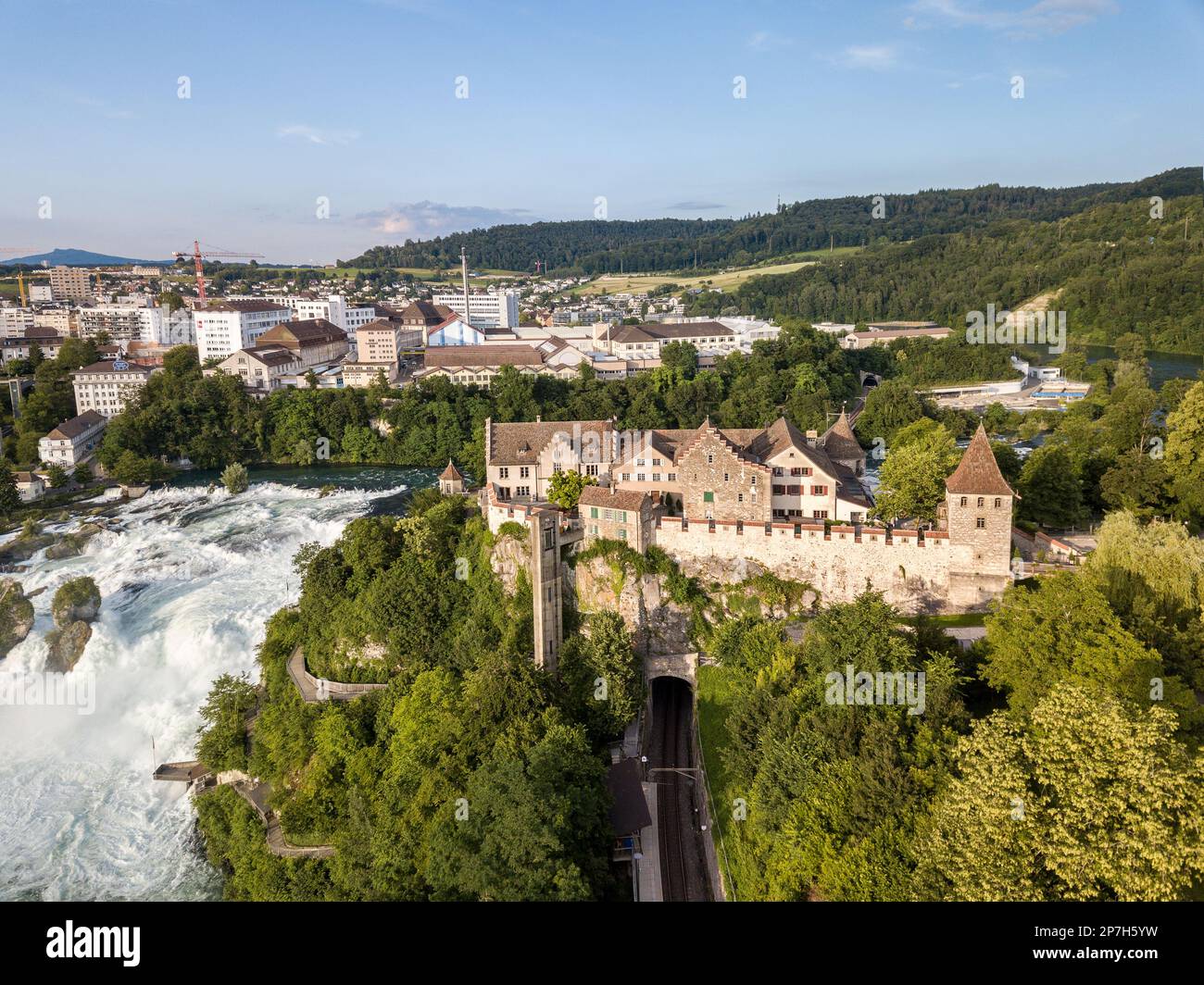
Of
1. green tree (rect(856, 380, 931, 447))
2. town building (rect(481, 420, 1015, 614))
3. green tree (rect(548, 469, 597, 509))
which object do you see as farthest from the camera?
green tree (rect(856, 380, 931, 447))

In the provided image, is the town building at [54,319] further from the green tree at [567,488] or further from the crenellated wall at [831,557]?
the crenellated wall at [831,557]

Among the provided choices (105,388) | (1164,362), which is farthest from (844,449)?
(1164,362)

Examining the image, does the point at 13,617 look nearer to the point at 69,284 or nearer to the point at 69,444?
the point at 69,444

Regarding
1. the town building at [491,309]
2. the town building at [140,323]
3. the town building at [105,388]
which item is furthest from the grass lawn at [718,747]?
the town building at [140,323]

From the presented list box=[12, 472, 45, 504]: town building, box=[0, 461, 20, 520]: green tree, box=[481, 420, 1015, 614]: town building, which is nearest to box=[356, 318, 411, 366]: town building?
box=[12, 472, 45, 504]: town building

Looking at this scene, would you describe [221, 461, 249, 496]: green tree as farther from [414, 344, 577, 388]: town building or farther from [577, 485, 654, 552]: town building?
[577, 485, 654, 552]: town building
